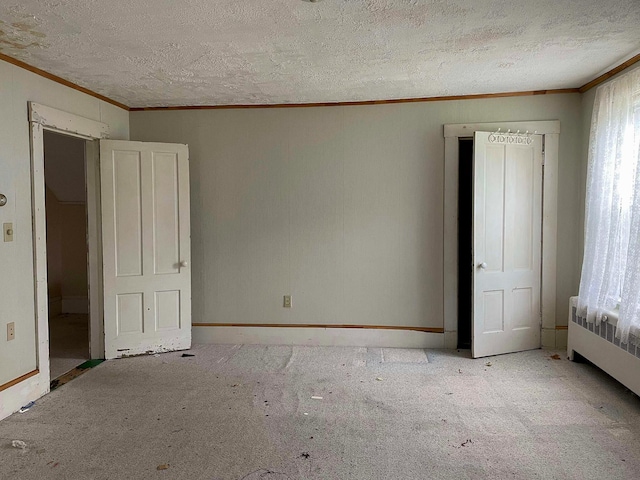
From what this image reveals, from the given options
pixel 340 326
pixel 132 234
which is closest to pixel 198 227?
pixel 132 234

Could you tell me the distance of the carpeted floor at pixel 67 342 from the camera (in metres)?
4.19

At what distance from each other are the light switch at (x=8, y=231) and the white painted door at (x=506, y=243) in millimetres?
3598

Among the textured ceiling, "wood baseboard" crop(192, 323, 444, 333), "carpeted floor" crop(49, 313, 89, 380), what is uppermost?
the textured ceiling

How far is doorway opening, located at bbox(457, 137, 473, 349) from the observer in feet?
16.7

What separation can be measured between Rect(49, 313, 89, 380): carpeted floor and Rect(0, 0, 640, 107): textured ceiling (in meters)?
2.41

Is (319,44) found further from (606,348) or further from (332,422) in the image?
(606,348)

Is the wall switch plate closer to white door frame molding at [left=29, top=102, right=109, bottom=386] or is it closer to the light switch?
white door frame molding at [left=29, top=102, right=109, bottom=386]

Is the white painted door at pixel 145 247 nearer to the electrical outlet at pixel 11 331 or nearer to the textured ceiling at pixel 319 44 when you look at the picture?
the textured ceiling at pixel 319 44

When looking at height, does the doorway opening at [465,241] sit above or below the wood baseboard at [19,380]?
above

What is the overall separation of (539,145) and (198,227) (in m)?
3.36

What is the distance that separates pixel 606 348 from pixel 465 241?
1.87 meters

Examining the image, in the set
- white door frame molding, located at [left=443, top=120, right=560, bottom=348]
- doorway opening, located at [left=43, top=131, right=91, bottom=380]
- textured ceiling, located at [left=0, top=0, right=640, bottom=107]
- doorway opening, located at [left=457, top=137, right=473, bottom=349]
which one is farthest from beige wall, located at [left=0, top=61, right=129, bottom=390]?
doorway opening, located at [left=457, top=137, right=473, bottom=349]

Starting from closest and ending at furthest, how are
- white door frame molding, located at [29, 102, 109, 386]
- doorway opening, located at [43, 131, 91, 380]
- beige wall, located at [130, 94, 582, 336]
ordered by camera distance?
white door frame molding, located at [29, 102, 109, 386], beige wall, located at [130, 94, 582, 336], doorway opening, located at [43, 131, 91, 380]

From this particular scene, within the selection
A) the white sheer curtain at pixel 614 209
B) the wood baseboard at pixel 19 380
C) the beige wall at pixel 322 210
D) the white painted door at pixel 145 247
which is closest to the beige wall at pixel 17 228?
the wood baseboard at pixel 19 380
